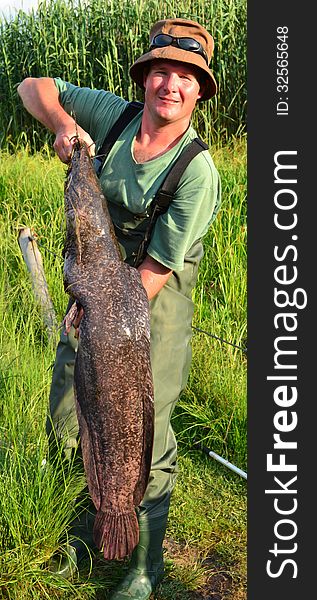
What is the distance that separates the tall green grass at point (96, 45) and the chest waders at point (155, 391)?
329 inches

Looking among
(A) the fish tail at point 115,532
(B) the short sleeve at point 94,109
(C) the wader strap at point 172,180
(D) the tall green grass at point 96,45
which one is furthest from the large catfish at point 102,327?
(D) the tall green grass at point 96,45

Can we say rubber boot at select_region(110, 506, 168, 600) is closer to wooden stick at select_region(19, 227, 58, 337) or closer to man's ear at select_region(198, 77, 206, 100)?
man's ear at select_region(198, 77, 206, 100)

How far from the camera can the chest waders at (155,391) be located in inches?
125

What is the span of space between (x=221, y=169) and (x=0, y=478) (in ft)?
16.3

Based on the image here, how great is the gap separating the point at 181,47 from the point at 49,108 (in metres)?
0.64

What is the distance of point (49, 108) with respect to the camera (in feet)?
10.5

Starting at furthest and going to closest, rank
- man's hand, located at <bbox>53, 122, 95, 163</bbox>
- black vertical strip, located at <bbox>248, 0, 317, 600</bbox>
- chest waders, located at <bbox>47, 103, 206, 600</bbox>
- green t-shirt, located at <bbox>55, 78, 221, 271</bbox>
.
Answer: black vertical strip, located at <bbox>248, 0, 317, 600</bbox> < chest waders, located at <bbox>47, 103, 206, 600</bbox> < green t-shirt, located at <bbox>55, 78, 221, 271</bbox> < man's hand, located at <bbox>53, 122, 95, 163</bbox>

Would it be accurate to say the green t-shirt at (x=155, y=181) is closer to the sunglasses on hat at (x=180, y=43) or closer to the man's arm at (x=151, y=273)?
the man's arm at (x=151, y=273)

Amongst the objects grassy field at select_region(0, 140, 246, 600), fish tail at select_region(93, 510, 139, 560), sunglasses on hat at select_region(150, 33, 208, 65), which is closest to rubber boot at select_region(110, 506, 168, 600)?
grassy field at select_region(0, 140, 246, 600)

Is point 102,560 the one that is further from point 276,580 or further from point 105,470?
point 105,470

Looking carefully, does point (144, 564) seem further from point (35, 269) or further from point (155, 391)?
point (35, 269)

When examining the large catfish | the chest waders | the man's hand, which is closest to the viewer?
the large catfish

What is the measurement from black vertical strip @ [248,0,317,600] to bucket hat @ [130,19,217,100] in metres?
0.40

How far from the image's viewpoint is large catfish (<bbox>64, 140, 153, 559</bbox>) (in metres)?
2.53
